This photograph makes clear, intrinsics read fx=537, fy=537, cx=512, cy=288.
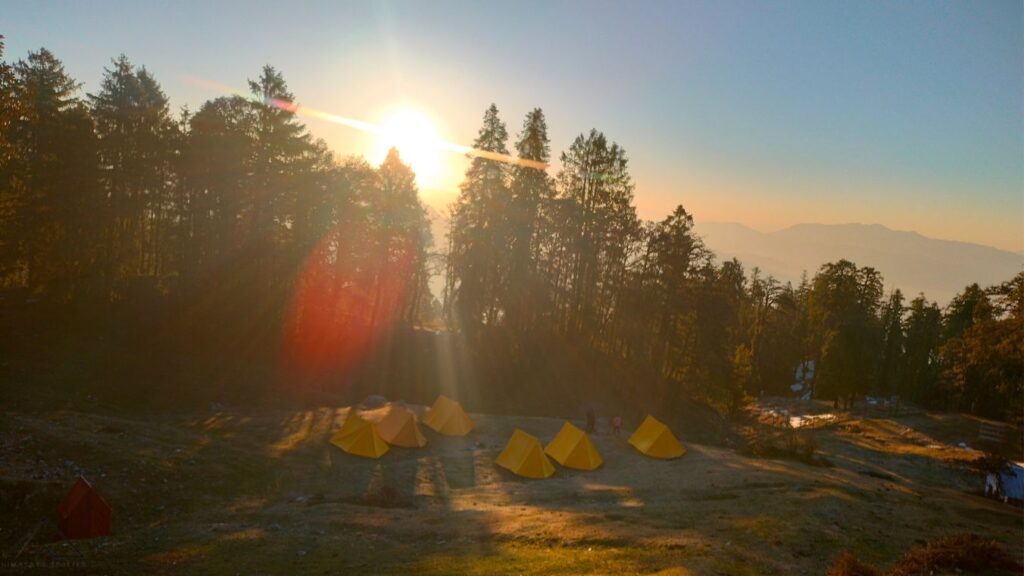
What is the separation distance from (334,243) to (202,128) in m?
11.1

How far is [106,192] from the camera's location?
32.7 m

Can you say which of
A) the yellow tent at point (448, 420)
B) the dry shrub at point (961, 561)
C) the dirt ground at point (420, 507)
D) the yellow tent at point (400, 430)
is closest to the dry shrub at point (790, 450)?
the dirt ground at point (420, 507)

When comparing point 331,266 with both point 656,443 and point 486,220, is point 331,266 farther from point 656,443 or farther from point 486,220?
point 656,443

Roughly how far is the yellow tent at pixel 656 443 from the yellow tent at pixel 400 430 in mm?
11531

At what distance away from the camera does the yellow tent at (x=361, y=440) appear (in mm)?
24875

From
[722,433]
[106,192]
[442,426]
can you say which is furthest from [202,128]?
[722,433]

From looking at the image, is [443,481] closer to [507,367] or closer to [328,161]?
[507,367]

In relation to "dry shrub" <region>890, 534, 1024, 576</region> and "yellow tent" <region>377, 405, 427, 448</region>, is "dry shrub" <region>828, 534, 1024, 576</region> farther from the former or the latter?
"yellow tent" <region>377, 405, 427, 448</region>

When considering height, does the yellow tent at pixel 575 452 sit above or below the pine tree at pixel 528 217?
below

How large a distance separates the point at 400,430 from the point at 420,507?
8.18m

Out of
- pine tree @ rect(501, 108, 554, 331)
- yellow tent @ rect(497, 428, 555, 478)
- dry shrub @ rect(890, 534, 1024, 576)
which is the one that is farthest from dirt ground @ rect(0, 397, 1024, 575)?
pine tree @ rect(501, 108, 554, 331)

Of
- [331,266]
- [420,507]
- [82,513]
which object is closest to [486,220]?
[331,266]

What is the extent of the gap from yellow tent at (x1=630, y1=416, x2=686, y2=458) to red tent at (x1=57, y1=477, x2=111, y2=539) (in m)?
23.0

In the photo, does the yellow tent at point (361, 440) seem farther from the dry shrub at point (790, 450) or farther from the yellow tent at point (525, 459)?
the dry shrub at point (790, 450)
